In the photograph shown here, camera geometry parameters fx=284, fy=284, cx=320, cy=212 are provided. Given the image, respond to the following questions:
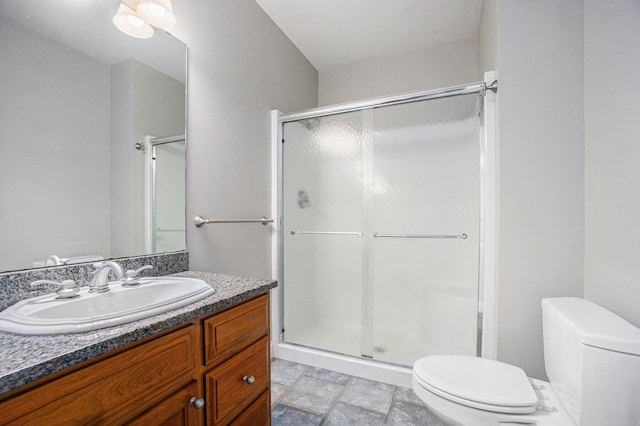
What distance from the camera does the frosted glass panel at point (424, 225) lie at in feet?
6.27

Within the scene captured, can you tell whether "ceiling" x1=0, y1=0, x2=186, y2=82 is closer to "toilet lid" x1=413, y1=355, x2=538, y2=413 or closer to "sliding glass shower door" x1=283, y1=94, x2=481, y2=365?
"sliding glass shower door" x1=283, y1=94, x2=481, y2=365

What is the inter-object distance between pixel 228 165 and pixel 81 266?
36.6 inches

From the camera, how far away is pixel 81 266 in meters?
1.02

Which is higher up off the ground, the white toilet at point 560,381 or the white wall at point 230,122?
the white wall at point 230,122

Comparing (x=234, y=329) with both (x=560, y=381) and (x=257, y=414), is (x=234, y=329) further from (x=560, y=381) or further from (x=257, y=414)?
(x=560, y=381)

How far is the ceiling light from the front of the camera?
4.11 feet

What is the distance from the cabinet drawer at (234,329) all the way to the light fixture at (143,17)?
126 cm

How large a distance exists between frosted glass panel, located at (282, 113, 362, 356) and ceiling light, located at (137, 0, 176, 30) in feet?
3.51

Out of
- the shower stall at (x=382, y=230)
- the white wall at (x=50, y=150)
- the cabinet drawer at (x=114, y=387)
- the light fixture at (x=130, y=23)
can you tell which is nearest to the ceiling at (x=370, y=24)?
the shower stall at (x=382, y=230)

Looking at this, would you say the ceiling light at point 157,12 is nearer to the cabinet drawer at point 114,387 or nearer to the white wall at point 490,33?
the cabinet drawer at point 114,387

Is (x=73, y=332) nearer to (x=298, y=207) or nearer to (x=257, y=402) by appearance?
(x=257, y=402)

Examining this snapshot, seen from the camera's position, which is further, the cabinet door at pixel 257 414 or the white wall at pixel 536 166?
the white wall at pixel 536 166

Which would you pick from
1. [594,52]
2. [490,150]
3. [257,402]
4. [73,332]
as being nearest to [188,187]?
[73,332]

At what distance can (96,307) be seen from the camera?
920 millimetres
